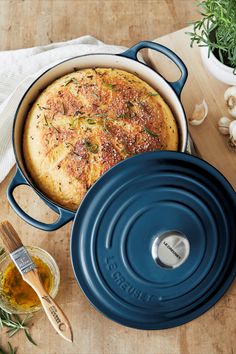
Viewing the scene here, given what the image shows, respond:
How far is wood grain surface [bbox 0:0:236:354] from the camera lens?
1420 mm

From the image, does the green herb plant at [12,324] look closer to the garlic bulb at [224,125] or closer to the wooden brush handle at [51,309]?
the wooden brush handle at [51,309]

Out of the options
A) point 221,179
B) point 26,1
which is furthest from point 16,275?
point 26,1

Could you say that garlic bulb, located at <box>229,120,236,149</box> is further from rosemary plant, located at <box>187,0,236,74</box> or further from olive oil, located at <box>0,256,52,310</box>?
olive oil, located at <box>0,256,52,310</box>

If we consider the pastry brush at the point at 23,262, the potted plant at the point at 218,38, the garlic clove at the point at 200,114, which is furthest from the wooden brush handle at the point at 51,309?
the potted plant at the point at 218,38

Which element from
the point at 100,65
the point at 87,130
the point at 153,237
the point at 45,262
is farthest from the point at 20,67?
the point at 153,237

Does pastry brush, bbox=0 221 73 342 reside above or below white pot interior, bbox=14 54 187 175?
below

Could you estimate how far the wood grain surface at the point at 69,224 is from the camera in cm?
142

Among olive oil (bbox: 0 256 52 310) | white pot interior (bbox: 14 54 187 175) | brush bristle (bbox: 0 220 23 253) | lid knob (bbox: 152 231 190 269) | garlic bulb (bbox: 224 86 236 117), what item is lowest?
olive oil (bbox: 0 256 52 310)

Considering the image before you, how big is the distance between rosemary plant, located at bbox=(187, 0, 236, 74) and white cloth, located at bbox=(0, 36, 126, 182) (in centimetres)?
25

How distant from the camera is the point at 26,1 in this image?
173 cm

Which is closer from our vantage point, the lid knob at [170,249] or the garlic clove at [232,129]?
the lid knob at [170,249]

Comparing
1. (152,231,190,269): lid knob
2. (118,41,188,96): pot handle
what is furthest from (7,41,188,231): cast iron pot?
(152,231,190,269): lid knob

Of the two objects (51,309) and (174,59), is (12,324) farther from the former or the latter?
(174,59)

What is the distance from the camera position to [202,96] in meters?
1.53
